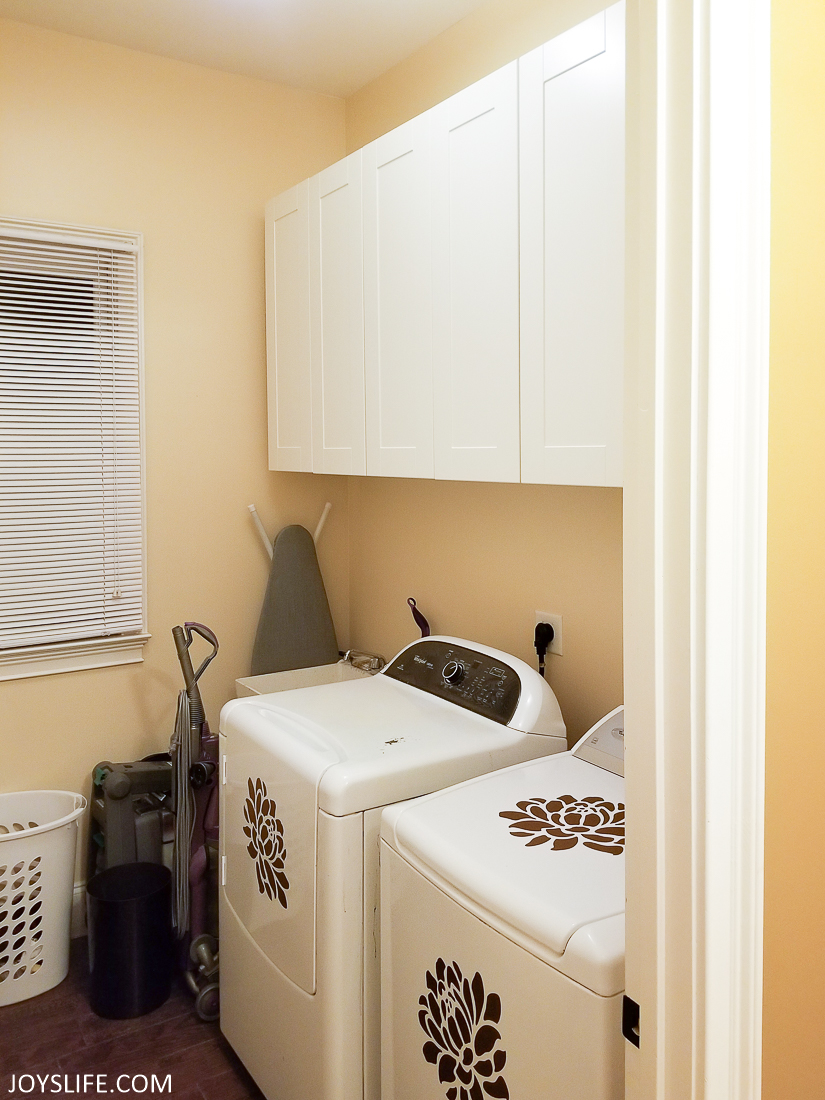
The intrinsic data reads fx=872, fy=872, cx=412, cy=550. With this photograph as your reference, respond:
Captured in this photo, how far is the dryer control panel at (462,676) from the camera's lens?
78.7 inches

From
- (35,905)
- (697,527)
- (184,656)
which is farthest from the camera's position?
(184,656)

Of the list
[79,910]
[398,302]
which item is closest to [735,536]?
[398,302]

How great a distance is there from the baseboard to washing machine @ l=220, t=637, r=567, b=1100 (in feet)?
2.43

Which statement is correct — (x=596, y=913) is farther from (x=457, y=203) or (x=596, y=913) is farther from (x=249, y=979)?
(x=457, y=203)

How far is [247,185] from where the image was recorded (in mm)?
2854

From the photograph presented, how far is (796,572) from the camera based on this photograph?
2.78 ft

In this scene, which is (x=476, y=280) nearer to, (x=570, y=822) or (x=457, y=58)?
(x=457, y=58)

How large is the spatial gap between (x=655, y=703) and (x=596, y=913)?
1.83 ft

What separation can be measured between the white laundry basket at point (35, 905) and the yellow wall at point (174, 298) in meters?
0.28

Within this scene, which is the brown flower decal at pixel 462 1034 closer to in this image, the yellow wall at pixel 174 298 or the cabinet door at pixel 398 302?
the cabinet door at pixel 398 302

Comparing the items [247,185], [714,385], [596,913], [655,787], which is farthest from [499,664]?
[247,185]

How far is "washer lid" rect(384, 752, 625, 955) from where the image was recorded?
1.26 m

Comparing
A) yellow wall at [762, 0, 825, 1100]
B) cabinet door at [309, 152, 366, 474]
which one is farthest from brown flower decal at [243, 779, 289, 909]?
yellow wall at [762, 0, 825, 1100]

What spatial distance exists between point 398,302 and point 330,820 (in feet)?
4.07
